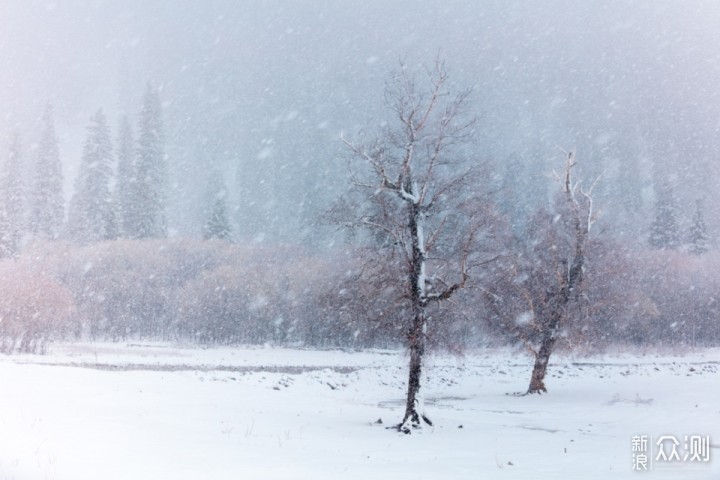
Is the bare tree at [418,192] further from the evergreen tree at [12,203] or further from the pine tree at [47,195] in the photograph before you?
the pine tree at [47,195]

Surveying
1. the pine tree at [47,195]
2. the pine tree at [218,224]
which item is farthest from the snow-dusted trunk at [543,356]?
the pine tree at [47,195]

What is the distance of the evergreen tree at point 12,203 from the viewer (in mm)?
66125

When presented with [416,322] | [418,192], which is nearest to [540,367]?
[416,322]

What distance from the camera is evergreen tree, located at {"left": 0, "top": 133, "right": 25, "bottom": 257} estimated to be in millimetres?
66125

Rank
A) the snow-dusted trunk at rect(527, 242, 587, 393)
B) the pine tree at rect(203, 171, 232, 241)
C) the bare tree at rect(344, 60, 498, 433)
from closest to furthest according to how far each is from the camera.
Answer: the bare tree at rect(344, 60, 498, 433), the snow-dusted trunk at rect(527, 242, 587, 393), the pine tree at rect(203, 171, 232, 241)

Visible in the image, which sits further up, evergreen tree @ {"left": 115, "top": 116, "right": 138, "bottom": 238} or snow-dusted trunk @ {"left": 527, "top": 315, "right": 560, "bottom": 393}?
evergreen tree @ {"left": 115, "top": 116, "right": 138, "bottom": 238}

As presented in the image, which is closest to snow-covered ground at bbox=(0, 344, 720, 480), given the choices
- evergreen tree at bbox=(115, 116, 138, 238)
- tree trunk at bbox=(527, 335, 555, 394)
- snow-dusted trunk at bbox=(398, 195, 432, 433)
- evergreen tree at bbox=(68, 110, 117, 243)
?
snow-dusted trunk at bbox=(398, 195, 432, 433)

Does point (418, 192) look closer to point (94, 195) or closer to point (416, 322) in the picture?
point (416, 322)

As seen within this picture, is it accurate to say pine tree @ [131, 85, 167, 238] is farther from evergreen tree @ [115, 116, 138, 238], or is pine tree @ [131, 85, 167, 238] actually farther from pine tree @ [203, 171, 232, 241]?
pine tree @ [203, 171, 232, 241]

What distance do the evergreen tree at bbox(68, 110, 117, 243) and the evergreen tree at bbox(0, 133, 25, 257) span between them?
6540 millimetres

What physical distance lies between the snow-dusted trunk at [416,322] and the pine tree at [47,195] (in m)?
64.0

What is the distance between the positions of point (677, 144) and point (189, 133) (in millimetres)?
127117

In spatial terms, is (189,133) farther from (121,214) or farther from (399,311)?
(399,311)

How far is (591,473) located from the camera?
1346cm
